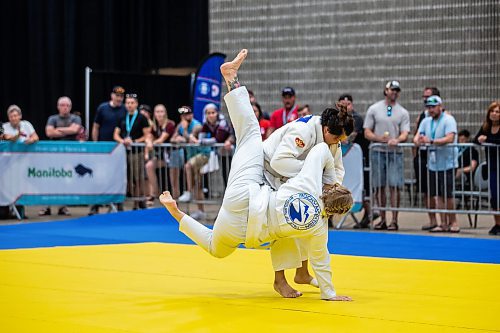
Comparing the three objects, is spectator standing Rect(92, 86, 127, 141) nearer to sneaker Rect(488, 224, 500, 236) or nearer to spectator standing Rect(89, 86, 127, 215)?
spectator standing Rect(89, 86, 127, 215)

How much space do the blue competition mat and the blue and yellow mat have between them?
2 centimetres

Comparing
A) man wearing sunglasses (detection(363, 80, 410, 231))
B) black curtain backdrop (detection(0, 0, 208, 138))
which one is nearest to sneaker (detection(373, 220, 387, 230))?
man wearing sunglasses (detection(363, 80, 410, 231))

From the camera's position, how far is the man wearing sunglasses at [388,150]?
11.1m

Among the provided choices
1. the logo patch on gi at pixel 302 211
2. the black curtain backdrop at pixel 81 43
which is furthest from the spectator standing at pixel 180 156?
the logo patch on gi at pixel 302 211

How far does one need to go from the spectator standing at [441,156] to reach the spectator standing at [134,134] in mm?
4265

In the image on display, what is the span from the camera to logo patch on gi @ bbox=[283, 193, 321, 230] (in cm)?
552

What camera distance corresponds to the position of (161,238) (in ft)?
33.2

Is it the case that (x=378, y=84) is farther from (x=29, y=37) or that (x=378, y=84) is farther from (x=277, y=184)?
(x=277, y=184)

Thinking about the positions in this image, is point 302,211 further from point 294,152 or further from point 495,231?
point 495,231

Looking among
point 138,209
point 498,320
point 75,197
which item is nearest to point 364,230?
point 138,209

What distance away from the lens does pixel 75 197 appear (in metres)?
12.6

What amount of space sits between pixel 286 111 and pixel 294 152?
6.14 metres

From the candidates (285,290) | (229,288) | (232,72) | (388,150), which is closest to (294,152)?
(232,72)

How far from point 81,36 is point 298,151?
13204 millimetres
